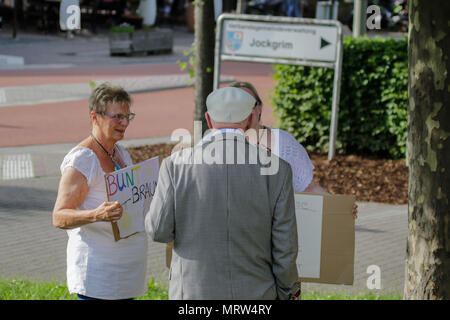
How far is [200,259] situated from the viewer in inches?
116

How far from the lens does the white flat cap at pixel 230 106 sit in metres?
2.97

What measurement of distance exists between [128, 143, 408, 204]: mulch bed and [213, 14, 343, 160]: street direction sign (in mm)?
445

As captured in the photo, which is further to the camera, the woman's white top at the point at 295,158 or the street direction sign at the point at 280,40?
the street direction sign at the point at 280,40

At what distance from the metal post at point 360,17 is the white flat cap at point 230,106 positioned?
28.8ft

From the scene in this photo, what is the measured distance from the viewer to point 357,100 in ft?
33.6

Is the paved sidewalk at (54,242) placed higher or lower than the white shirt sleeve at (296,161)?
lower

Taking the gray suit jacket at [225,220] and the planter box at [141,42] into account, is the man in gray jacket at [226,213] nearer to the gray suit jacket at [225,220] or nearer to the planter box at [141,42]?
the gray suit jacket at [225,220]

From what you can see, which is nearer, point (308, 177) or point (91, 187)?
point (91, 187)

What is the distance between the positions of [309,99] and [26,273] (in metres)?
5.92

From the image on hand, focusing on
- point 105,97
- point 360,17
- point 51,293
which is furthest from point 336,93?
point 105,97

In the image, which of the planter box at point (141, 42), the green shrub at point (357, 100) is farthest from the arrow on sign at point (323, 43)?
the planter box at point (141, 42)

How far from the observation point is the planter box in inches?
1029
